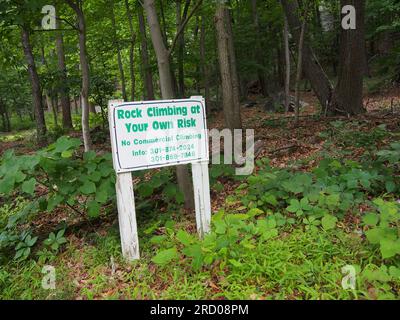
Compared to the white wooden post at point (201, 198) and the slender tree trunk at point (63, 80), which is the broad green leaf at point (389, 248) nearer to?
the white wooden post at point (201, 198)

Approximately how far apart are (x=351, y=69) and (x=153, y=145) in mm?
6346

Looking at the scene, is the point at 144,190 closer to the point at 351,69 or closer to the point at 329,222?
the point at 329,222

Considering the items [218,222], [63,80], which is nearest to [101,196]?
[218,222]

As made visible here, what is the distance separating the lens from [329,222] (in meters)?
3.39

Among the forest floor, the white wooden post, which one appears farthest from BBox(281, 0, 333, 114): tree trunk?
the white wooden post

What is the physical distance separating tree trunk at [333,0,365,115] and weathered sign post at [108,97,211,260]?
5761 millimetres

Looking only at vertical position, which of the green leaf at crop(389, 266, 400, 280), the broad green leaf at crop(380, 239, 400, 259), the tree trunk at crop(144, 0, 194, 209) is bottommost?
the green leaf at crop(389, 266, 400, 280)

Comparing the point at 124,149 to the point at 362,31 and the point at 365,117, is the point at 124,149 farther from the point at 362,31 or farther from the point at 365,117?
the point at 362,31

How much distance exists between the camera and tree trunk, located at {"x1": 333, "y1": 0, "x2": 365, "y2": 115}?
8.04 meters

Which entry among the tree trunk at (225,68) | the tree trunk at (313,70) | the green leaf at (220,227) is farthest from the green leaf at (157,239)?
the tree trunk at (313,70)

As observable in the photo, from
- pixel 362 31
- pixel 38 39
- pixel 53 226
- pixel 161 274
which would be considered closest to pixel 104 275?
pixel 161 274

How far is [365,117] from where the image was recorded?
769cm

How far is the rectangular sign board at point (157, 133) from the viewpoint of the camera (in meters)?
3.26

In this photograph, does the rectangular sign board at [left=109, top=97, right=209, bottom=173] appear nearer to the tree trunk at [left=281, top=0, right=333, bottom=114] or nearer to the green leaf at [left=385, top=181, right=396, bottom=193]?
the green leaf at [left=385, top=181, right=396, bottom=193]
